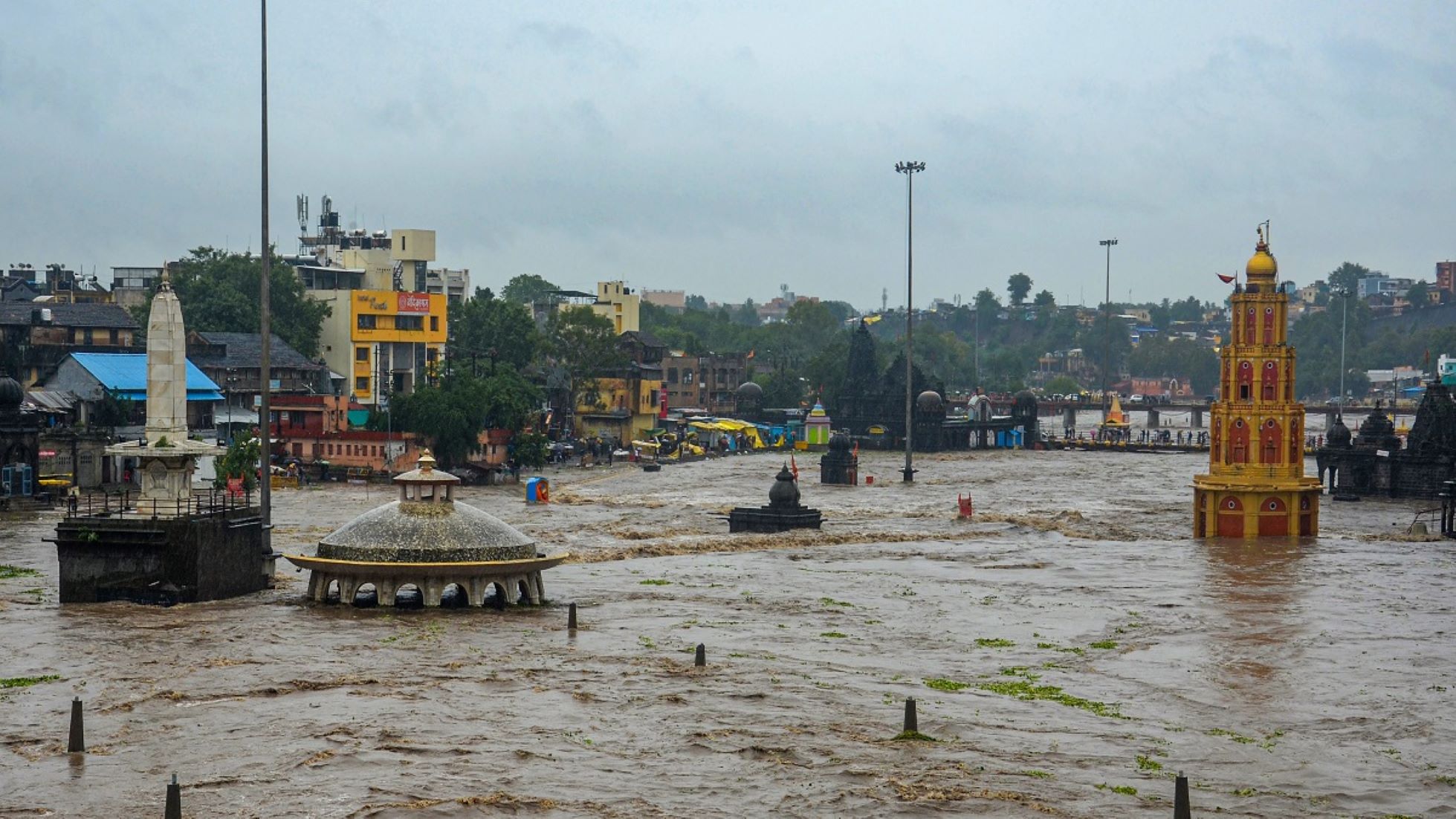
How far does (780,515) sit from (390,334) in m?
55.8

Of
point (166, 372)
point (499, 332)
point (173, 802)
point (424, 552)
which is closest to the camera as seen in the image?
point (173, 802)

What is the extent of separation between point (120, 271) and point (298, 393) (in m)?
45.5

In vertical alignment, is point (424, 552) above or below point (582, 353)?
below

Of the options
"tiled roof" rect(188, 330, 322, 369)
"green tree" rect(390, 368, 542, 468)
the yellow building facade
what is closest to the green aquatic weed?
"green tree" rect(390, 368, 542, 468)

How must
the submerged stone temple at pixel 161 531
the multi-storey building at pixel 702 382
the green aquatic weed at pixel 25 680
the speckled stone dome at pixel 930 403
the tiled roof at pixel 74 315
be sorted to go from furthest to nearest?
the multi-storey building at pixel 702 382 → the speckled stone dome at pixel 930 403 → the tiled roof at pixel 74 315 → the submerged stone temple at pixel 161 531 → the green aquatic weed at pixel 25 680

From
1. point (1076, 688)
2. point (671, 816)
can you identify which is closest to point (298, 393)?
point (1076, 688)

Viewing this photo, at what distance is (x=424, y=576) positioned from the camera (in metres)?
39.1

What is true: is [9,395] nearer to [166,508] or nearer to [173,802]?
[166,508]

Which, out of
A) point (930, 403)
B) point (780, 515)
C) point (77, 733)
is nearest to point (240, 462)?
point (780, 515)

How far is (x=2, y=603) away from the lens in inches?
1590

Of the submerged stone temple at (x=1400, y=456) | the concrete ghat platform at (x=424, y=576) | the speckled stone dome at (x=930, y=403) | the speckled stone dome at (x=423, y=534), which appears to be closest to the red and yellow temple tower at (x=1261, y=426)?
the submerged stone temple at (x=1400, y=456)

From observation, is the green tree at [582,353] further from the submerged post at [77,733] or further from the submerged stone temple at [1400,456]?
the submerged post at [77,733]

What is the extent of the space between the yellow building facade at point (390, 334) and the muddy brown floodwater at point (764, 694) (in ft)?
190

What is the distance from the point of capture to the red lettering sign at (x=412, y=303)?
372ft
